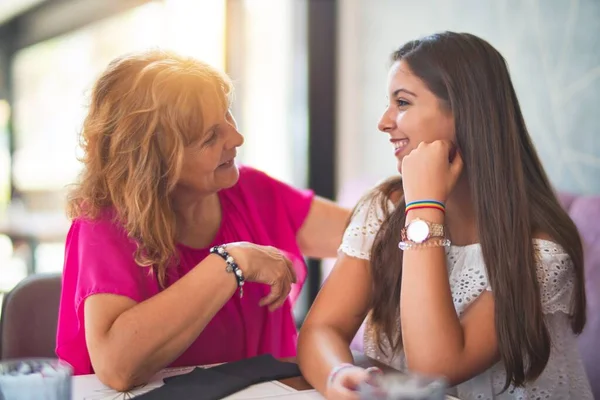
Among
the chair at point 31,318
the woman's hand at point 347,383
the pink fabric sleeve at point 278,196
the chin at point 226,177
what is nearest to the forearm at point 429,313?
the woman's hand at point 347,383

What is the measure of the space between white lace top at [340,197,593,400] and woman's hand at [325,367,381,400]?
40cm

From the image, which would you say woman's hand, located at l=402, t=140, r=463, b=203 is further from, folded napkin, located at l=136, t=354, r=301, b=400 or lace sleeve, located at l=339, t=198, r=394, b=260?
folded napkin, located at l=136, t=354, r=301, b=400

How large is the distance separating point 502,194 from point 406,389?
71 cm

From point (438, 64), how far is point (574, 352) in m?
0.65

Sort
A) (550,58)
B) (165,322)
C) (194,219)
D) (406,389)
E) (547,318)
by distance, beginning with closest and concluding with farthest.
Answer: (406,389)
(165,322)
(547,318)
(194,219)
(550,58)

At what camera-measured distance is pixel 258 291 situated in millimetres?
1620

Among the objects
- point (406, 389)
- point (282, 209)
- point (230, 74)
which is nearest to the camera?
point (406, 389)

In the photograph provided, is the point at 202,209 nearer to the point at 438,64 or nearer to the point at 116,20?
the point at 438,64

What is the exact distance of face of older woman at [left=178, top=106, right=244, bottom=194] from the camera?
1.54 meters

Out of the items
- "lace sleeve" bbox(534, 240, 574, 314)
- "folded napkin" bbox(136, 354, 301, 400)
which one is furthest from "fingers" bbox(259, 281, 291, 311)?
"lace sleeve" bbox(534, 240, 574, 314)

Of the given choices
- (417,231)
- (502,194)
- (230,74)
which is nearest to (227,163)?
(417,231)

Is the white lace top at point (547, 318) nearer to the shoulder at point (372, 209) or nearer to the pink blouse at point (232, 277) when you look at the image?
the shoulder at point (372, 209)

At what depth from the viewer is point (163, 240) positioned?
1.50m

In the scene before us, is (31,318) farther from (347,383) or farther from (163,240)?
(347,383)
